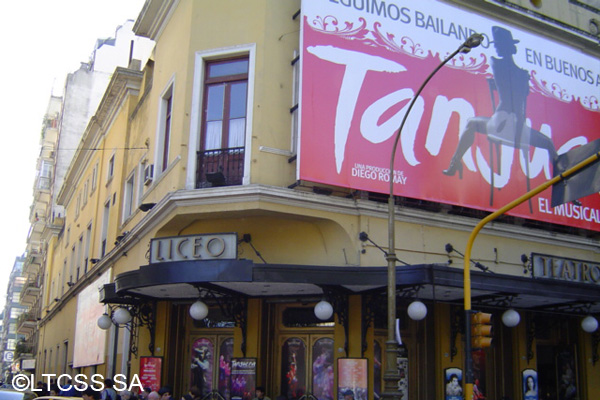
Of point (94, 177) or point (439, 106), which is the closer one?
point (439, 106)

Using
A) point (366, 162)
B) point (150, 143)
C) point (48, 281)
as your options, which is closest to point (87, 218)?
point (150, 143)

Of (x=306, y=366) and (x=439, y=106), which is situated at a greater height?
(x=439, y=106)

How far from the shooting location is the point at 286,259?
16438mm

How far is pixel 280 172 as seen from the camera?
51.8ft

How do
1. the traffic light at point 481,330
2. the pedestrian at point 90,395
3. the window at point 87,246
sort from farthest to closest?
1. the window at point 87,246
2. the pedestrian at point 90,395
3. the traffic light at point 481,330

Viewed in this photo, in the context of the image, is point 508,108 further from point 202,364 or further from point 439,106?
point 202,364

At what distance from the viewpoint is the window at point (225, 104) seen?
1669 centimetres

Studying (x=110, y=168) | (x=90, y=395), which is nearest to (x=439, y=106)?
(x=90, y=395)

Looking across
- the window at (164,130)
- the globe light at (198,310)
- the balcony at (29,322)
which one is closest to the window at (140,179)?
the window at (164,130)

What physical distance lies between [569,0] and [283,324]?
14.5m

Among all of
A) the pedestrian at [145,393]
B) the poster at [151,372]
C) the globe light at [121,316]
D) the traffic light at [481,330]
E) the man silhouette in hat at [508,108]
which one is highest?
the man silhouette in hat at [508,108]

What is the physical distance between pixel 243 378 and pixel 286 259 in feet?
9.76

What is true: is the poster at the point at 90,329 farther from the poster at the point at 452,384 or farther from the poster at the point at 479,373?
the poster at the point at 479,373

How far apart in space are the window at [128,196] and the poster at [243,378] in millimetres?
8752
